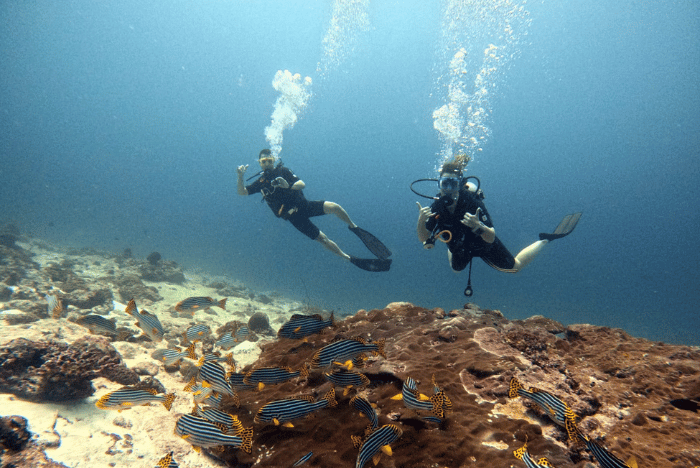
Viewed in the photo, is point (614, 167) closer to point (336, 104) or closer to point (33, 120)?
point (336, 104)

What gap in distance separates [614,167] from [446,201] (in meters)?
144

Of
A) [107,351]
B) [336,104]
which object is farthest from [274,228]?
[107,351]

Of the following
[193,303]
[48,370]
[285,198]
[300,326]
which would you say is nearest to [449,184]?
[300,326]

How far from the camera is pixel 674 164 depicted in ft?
320

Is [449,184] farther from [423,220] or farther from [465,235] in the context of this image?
[465,235]

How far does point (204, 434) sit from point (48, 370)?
2893mm

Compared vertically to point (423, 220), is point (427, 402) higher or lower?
lower

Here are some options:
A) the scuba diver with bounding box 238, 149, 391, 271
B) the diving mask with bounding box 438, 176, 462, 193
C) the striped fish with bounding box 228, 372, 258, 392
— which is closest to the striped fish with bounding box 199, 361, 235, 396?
the striped fish with bounding box 228, 372, 258, 392

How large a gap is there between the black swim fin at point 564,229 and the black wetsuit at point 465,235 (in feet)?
6.37

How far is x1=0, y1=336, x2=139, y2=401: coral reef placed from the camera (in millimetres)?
3613

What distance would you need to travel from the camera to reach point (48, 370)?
362 cm

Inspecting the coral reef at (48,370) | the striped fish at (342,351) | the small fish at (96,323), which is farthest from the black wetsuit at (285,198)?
the striped fish at (342,351)

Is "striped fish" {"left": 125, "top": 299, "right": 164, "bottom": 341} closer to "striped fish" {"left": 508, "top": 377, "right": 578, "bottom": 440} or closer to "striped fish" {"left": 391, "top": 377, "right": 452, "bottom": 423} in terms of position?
"striped fish" {"left": 391, "top": 377, "right": 452, "bottom": 423}

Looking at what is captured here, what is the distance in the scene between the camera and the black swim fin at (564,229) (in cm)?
885
